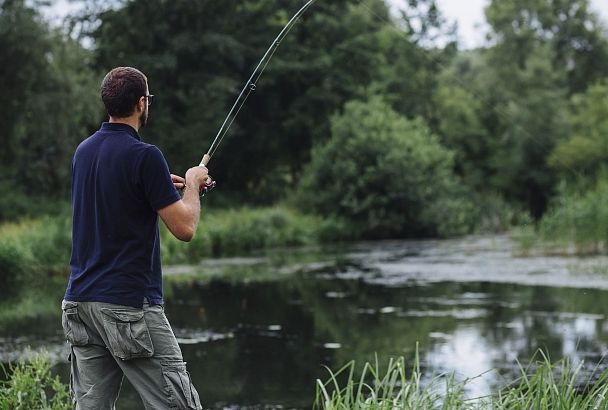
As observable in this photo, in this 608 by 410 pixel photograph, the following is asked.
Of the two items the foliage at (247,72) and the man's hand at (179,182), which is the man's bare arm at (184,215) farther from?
the foliage at (247,72)

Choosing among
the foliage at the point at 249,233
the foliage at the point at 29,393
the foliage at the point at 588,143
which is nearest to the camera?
the foliage at the point at 29,393

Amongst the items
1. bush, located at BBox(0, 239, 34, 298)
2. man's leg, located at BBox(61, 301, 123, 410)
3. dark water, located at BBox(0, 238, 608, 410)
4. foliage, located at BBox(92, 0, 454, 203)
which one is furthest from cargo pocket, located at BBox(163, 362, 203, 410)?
foliage, located at BBox(92, 0, 454, 203)

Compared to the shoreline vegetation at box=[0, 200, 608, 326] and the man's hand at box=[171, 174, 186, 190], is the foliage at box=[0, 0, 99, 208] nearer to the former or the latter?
the shoreline vegetation at box=[0, 200, 608, 326]

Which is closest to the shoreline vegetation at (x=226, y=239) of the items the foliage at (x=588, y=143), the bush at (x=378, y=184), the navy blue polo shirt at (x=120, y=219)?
the bush at (x=378, y=184)

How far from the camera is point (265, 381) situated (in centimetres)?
927

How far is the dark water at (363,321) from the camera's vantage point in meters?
9.59

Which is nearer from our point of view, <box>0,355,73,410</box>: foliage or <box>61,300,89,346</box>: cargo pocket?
<box>61,300,89,346</box>: cargo pocket

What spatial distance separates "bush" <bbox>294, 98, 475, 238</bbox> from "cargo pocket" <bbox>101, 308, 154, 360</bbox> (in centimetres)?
2998

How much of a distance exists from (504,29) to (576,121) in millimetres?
13257

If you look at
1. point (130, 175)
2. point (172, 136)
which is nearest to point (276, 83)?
point (172, 136)

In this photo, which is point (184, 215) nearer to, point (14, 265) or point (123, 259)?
point (123, 259)

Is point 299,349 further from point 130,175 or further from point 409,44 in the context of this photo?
point 409,44

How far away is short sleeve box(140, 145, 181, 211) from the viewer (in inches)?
151

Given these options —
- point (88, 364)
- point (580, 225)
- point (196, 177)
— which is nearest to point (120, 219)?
point (196, 177)
